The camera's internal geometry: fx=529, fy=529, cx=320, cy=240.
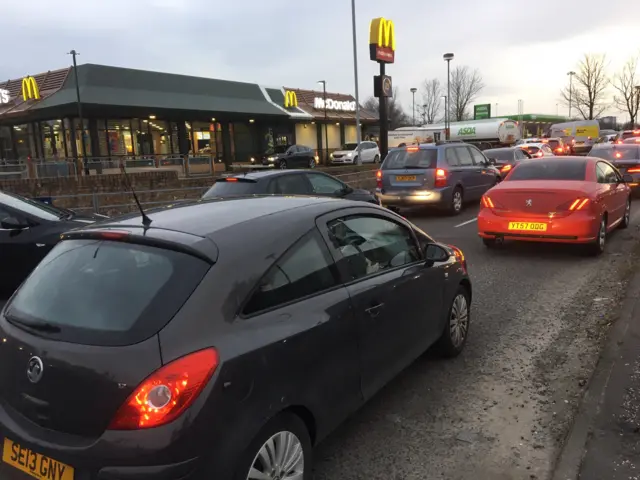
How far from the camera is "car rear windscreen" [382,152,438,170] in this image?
12.6 m

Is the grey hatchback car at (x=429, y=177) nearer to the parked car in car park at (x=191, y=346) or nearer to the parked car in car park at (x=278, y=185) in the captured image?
the parked car in car park at (x=278, y=185)

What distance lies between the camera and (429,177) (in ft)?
40.7

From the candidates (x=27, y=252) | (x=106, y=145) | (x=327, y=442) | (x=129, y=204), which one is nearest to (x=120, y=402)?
(x=327, y=442)

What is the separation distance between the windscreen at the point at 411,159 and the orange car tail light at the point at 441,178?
193mm

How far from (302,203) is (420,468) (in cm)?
172

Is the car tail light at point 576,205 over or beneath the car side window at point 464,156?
beneath

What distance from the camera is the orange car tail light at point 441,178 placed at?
12383 mm

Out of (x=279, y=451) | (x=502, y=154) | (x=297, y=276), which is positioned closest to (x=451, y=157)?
Result: (x=502, y=154)

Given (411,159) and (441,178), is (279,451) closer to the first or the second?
(441,178)

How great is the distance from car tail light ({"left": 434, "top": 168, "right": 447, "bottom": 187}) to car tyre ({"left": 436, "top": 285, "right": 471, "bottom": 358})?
801 centimetres

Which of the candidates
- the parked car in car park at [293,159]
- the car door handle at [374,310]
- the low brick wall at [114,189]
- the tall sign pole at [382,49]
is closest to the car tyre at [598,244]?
the car door handle at [374,310]

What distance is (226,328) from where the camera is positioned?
2312 millimetres

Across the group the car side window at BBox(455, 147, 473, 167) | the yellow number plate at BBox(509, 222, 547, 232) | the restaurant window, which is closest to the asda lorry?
the restaurant window

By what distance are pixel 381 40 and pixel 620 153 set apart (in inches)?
373
